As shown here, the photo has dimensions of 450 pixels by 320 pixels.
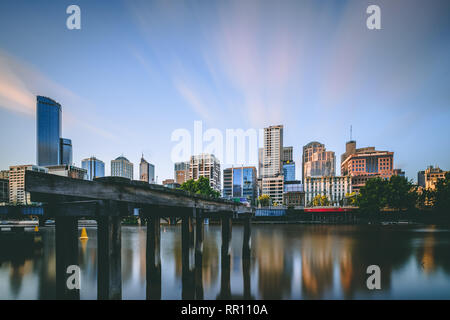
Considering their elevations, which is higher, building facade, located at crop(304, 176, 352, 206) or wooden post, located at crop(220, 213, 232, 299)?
wooden post, located at crop(220, 213, 232, 299)

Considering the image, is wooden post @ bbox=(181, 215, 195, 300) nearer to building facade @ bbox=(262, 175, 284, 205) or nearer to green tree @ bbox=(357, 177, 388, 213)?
green tree @ bbox=(357, 177, 388, 213)

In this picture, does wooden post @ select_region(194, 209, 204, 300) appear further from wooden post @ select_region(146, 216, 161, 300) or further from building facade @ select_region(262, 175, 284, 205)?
building facade @ select_region(262, 175, 284, 205)

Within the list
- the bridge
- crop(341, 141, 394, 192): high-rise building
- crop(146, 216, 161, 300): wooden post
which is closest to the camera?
the bridge

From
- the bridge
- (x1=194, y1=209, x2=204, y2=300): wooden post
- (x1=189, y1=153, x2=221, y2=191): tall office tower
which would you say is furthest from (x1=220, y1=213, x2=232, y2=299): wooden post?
(x1=189, y1=153, x2=221, y2=191): tall office tower

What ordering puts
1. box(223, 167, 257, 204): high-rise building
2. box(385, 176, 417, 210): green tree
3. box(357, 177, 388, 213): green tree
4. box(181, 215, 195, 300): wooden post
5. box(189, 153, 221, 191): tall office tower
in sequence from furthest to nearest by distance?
1. box(189, 153, 221, 191): tall office tower
2. box(223, 167, 257, 204): high-rise building
3. box(357, 177, 388, 213): green tree
4. box(385, 176, 417, 210): green tree
5. box(181, 215, 195, 300): wooden post

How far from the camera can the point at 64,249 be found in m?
8.92

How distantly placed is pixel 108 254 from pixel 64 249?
259 cm

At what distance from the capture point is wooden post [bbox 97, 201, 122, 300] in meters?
7.57

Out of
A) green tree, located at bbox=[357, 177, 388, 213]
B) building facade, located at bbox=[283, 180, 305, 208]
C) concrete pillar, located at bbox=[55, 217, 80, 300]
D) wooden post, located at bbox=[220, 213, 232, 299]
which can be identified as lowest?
building facade, located at bbox=[283, 180, 305, 208]

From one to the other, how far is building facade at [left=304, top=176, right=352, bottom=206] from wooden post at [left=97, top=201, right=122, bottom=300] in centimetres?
17434

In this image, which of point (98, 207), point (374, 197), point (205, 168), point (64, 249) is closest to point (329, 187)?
point (205, 168)

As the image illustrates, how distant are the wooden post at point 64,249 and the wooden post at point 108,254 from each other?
2.01 metres

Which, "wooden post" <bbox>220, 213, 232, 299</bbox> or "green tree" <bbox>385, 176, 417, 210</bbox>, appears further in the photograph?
"green tree" <bbox>385, 176, 417, 210</bbox>
